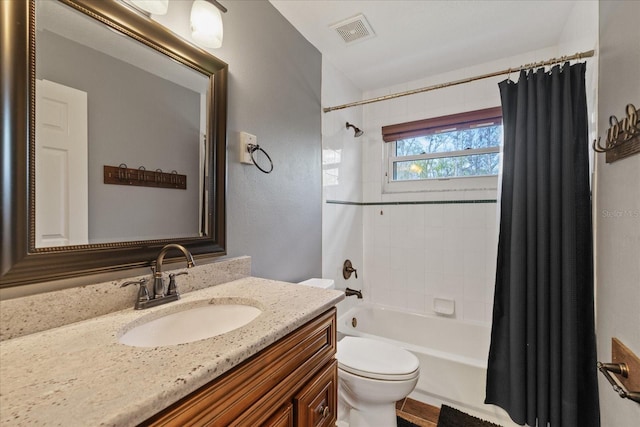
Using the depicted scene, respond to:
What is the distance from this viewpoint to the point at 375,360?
150cm

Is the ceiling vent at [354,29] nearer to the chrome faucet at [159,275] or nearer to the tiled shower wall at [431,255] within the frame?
the tiled shower wall at [431,255]

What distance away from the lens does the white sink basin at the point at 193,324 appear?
0.81 metres

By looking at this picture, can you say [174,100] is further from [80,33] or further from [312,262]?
[312,262]

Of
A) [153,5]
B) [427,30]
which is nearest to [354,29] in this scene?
[427,30]

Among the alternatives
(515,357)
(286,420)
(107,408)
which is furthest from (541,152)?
(107,408)

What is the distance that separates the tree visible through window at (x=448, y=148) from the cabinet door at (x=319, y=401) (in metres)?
1.96

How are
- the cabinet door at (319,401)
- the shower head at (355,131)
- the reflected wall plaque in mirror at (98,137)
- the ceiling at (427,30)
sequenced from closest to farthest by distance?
1. the reflected wall plaque in mirror at (98,137)
2. the cabinet door at (319,401)
3. the ceiling at (427,30)
4. the shower head at (355,131)

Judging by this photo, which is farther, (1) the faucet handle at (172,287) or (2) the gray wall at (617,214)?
(1) the faucet handle at (172,287)

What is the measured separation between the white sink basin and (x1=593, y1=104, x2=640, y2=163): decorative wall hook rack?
3.97ft

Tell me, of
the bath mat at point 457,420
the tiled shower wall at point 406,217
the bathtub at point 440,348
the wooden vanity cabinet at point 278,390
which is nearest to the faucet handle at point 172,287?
the wooden vanity cabinet at point 278,390

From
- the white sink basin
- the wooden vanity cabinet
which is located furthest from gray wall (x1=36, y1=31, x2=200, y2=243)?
the wooden vanity cabinet

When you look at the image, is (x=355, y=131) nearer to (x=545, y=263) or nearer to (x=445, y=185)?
(x=445, y=185)

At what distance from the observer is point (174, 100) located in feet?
3.53

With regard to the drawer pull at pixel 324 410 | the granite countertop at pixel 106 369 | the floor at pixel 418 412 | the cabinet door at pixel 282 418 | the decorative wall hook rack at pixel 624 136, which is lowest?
the floor at pixel 418 412
